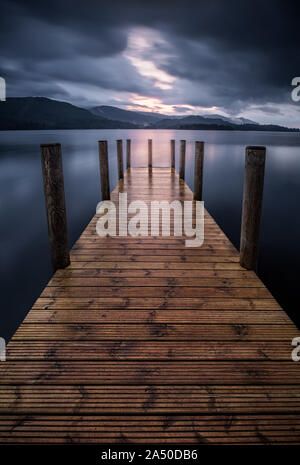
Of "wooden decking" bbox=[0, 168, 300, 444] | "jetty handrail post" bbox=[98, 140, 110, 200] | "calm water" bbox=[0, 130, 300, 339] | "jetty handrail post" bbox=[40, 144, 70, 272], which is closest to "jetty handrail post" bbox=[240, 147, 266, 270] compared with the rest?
"wooden decking" bbox=[0, 168, 300, 444]

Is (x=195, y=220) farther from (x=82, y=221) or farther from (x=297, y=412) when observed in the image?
(x=82, y=221)

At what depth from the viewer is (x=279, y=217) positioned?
10.1 metres

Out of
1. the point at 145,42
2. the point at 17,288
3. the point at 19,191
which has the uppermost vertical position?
the point at 145,42

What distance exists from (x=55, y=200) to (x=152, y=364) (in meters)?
1.90

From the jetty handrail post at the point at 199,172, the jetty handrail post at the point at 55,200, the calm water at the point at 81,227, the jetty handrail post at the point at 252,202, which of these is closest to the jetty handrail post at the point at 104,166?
the jetty handrail post at the point at 199,172

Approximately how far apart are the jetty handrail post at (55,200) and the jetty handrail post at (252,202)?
77.7 inches

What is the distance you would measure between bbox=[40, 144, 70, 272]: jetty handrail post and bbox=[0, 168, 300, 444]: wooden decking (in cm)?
24

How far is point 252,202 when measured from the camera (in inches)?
111

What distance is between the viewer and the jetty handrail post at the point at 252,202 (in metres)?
2.74

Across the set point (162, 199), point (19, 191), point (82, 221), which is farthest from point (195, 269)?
point (19, 191)

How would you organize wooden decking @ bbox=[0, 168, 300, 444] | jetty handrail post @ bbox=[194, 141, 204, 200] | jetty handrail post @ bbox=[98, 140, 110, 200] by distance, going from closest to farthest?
1. wooden decking @ bbox=[0, 168, 300, 444]
2. jetty handrail post @ bbox=[98, 140, 110, 200]
3. jetty handrail post @ bbox=[194, 141, 204, 200]

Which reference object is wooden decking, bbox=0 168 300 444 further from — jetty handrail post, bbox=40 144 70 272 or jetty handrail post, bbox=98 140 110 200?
jetty handrail post, bbox=98 140 110 200

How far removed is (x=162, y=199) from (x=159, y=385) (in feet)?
16.6

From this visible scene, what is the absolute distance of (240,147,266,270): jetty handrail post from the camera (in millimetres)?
2736
